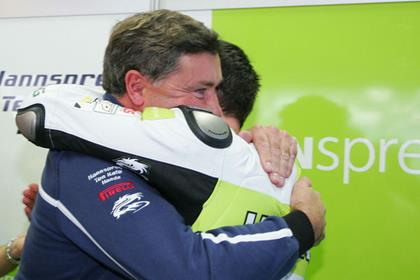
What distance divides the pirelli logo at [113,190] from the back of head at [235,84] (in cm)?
74

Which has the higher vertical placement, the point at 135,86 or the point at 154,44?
the point at 154,44

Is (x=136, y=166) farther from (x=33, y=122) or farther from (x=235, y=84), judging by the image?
(x=235, y=84)

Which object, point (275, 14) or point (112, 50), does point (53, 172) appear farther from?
point (275, 14)

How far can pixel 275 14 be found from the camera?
1995mm

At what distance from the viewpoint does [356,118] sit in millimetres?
1890

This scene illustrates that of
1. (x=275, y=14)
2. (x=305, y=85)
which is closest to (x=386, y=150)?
(x=305, y=85)

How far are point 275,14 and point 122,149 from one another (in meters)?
1.33

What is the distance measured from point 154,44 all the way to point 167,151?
14.6 inches

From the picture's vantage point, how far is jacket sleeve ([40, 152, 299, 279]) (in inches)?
31.4

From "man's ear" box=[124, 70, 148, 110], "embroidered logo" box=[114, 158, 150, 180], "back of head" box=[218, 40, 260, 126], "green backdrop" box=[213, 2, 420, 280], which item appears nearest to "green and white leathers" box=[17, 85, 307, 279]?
"embroidered logo" box=[114, 158, 150, 180]

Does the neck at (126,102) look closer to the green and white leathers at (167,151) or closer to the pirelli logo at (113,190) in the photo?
the green and white leathers at (167,151)

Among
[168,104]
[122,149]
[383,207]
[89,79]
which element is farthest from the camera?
[89,79]

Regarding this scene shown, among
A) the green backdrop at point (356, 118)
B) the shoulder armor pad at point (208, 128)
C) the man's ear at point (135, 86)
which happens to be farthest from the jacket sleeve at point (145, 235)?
the green backdrop at point (356, 118)

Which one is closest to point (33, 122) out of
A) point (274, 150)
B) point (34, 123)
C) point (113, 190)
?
point (34, 123)
